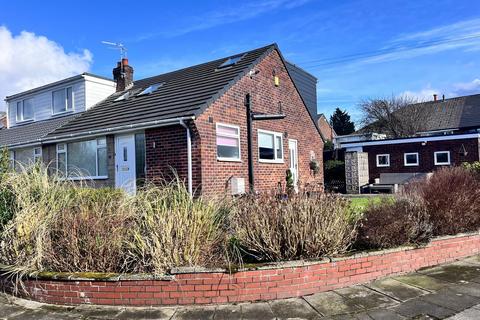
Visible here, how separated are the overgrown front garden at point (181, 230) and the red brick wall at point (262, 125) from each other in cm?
466

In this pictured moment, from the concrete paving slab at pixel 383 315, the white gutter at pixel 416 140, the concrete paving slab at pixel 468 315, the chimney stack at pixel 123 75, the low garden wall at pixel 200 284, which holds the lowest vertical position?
the concrete paving slab at pixel 468 315

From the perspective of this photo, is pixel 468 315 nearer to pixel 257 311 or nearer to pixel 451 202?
pixel 257 311

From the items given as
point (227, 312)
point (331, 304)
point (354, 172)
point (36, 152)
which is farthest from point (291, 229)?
point (354, 172)

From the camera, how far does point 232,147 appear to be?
1295cm

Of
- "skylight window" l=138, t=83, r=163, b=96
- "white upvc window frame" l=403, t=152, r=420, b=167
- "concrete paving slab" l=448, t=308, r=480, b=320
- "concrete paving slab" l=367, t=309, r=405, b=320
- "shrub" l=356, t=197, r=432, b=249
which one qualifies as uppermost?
"skylight window" l=138, t=83, r=163, b=96

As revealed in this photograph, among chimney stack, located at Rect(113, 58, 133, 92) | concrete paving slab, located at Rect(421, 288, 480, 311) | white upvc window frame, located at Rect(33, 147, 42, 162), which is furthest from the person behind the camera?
chimney stack, located at Rect(113, 58, 133, 92)

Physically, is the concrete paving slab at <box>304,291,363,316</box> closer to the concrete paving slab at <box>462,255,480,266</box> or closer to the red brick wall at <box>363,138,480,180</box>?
the concrete paving slab at <box>462,255,480,266</box>

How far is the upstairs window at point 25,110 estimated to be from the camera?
21125mm

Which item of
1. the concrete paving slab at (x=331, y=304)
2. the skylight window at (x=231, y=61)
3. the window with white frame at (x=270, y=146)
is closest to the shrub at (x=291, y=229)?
the concrete paving slab at (x=331, y=304)

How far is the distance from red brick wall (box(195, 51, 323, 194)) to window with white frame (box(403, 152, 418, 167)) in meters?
9.84

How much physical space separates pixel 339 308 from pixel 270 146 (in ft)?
34.4

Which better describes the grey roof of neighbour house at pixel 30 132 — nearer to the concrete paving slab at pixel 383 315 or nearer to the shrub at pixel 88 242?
the shrub at pixel 88 242

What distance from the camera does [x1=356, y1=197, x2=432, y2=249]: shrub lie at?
19.4 feet

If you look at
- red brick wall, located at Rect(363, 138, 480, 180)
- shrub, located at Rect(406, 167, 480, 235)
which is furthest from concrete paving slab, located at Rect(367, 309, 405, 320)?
red brick wall, located at Rect(363, 138, 480, 180)
